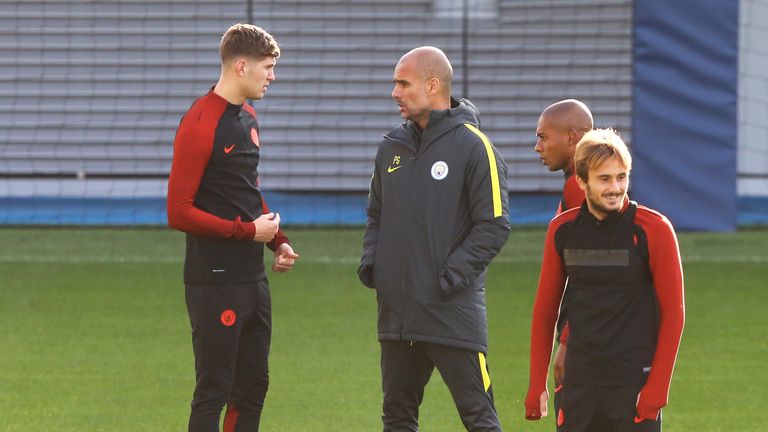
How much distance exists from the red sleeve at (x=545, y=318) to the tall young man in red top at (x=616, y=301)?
0.21ft

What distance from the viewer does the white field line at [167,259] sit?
→ 1101cm

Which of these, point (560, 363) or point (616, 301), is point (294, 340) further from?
point (616, 301)

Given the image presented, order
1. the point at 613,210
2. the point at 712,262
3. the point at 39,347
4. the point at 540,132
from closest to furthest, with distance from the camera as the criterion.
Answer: the point at 613,210 → the point at 540,132 → the point at 39,347 → the point at 712,262

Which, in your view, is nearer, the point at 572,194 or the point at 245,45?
the point at 572,194

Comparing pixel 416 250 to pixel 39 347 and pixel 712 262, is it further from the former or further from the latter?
pixel 712 262

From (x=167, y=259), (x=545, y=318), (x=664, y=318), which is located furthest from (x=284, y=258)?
(x=167, y=259)

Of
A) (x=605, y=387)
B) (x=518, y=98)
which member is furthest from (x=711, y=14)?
(x=605, y=387)

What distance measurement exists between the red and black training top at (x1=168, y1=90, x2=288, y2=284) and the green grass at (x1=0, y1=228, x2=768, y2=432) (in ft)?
4.64

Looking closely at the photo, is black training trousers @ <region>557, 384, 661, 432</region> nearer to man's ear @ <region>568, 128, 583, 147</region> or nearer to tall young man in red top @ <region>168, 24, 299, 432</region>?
man's ear @ <region>568, 128, 583, 147</region>

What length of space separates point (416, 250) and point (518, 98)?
9153 millimetres

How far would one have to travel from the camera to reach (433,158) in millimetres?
4781

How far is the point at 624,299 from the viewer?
4055mm

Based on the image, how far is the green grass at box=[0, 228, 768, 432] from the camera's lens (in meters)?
6.43

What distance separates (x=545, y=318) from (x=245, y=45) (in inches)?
61.2
